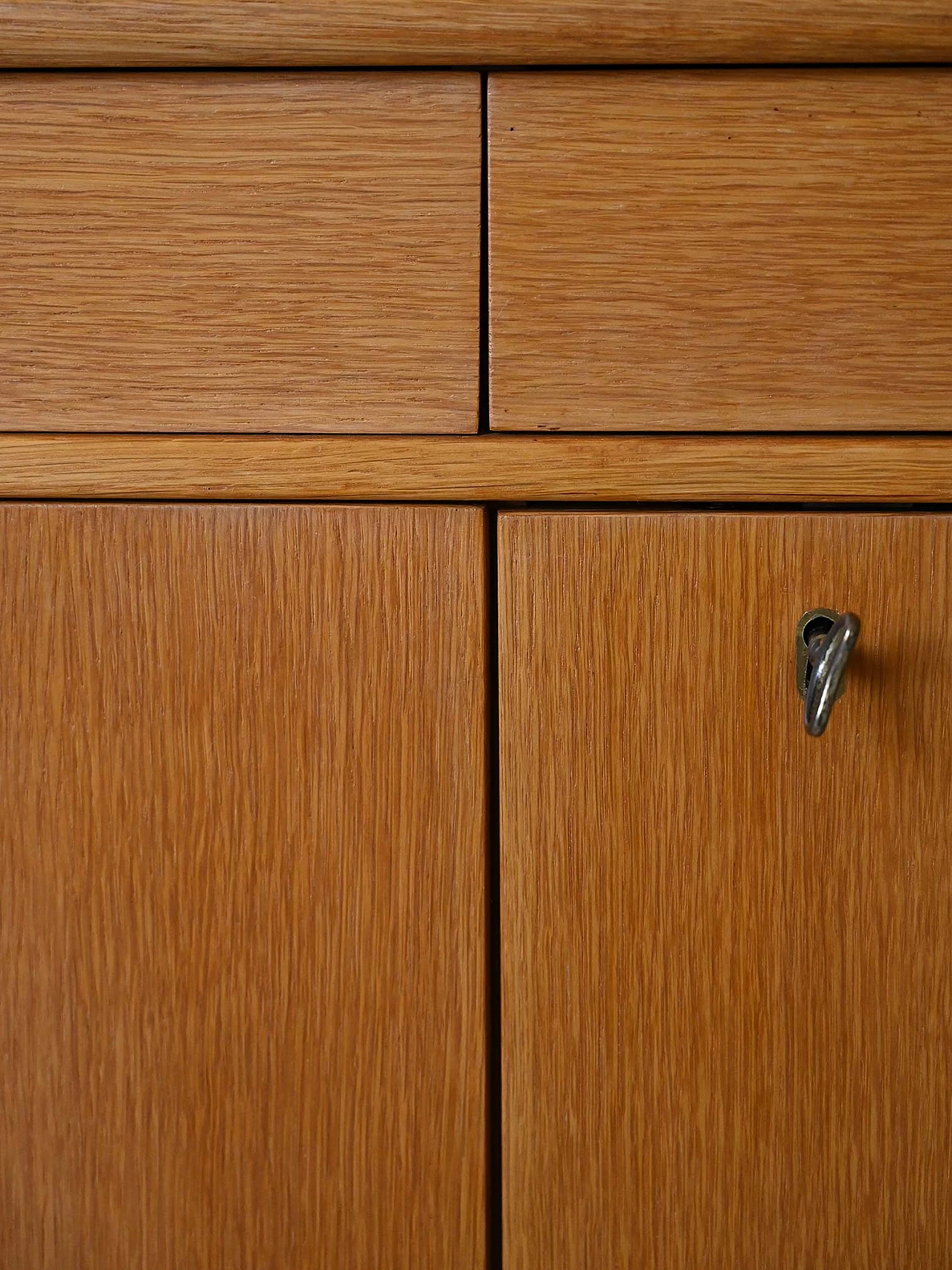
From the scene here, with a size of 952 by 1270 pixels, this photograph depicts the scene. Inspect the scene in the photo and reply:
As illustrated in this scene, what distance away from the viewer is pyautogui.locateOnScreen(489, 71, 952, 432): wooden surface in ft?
1.07

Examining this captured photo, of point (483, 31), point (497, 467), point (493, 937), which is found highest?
point (483, 31)

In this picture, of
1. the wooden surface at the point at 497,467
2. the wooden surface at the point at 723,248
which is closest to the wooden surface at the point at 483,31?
the wooden surface at the point at 723,248

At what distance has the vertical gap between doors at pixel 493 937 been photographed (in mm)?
346

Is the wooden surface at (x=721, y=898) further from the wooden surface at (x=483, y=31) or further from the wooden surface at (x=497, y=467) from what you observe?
the wooden surface at (x=483, y=31)

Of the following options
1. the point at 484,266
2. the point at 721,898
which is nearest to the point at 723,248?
the point at 484,266

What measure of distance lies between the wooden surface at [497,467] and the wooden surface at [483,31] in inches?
4.4

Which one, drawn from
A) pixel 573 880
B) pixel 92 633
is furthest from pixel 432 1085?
pixel 92 633

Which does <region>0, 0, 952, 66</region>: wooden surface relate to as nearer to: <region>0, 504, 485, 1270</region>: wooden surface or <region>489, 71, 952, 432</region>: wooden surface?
<region>489, 71, 952, 432</region>: wooden surface

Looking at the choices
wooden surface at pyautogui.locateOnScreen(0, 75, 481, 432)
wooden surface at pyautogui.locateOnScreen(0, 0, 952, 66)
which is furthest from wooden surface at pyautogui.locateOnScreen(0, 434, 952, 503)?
wooden surface at pyautogui.locateOnScreen(0, 0, 952, 66)

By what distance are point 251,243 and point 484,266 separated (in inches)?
2.8

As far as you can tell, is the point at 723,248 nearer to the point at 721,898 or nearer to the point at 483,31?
the point at 483,31

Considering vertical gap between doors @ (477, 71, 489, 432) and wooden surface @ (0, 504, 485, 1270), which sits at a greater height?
vertical gap between doors @ (477, 71, 489, 432)

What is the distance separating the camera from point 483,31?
0.31 metres

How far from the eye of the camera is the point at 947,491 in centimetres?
33
